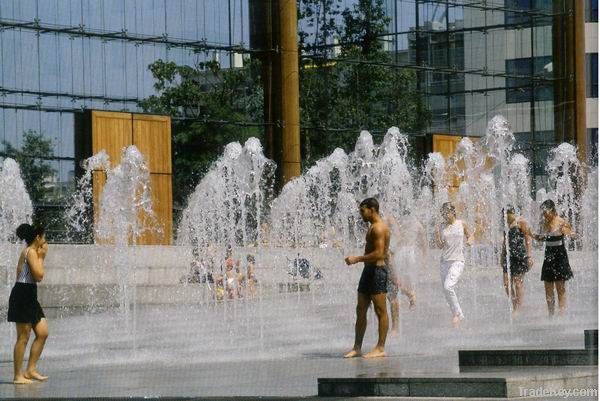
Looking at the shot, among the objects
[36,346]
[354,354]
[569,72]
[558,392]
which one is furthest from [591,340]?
[569,72]

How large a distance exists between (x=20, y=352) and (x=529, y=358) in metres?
3.88

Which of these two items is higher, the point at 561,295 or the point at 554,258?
the point at 554,258

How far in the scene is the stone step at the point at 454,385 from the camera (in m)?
9.32

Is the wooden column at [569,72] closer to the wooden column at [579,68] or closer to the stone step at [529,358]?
the wooden column at [579,68]

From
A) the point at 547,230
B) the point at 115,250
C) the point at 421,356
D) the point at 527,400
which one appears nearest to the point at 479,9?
the point at 115,250

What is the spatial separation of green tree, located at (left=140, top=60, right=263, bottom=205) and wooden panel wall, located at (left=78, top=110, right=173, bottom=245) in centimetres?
347

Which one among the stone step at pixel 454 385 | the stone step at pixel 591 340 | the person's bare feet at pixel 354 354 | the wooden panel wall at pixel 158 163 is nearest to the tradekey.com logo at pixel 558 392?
the stone step at pixel 454 385

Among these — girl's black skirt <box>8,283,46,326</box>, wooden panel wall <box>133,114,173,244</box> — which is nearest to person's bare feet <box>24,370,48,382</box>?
girl's black skirt <box>8,283,46,326</box>

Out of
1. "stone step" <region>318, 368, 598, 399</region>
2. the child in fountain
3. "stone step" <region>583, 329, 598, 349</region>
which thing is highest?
the child in fountain

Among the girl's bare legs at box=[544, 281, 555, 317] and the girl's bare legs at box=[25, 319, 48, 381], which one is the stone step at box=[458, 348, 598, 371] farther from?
the girl's bare legs at box=[544, 281, 555, 317]

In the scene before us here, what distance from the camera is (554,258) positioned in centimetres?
1709

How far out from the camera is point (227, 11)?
3722 cm

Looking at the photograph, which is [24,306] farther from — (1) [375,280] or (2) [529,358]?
(2) [529,358]

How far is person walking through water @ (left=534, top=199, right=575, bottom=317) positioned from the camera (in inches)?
672
